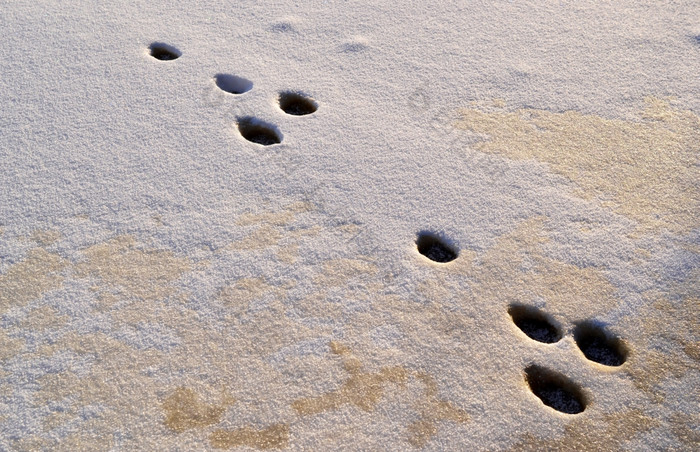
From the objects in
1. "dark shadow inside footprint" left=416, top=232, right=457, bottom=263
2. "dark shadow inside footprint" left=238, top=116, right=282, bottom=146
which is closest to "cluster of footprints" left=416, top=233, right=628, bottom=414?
"dark shadow inside footprint" left=416, top=232, right=457, bottom=263

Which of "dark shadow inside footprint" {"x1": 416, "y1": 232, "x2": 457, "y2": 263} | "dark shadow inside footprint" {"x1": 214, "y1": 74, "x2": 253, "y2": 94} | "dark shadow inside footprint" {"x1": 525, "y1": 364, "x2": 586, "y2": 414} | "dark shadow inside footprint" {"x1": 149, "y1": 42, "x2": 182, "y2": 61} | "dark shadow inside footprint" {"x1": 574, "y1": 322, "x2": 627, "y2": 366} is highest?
Result: "dark shadow inside footprint" {"x1": 149, "y1": 42, "x2": 182, "y2": 61}

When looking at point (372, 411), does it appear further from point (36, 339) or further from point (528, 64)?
point (528, 64)

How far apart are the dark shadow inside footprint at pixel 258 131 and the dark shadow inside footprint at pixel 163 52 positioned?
0.65 metres

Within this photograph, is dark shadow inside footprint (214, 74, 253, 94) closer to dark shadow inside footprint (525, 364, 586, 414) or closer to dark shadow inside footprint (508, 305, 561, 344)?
dark shadow inside footprint (508, 305, 561, 344)

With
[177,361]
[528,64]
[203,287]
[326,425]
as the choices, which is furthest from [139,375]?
[528,64]

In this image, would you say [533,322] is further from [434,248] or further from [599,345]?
[434,248]

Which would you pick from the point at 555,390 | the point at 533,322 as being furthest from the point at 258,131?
the point at 555,390

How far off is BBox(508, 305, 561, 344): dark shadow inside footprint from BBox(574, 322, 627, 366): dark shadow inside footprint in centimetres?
8

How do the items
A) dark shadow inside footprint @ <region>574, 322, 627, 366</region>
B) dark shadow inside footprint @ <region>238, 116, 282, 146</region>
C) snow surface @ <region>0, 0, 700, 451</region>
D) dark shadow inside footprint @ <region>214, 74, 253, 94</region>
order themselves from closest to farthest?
snow surface @ <region>0, 0, 700, 451</region>, dark shadow inside footprint @ <region>574, 322, 627, 366</region>, dark shadow inside footprint @ <region>238, 116, 282, 146</region>, dark shadow inside footprint @ <region>214, 74, 253, 94</region>

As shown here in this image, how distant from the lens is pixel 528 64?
9.96 ft

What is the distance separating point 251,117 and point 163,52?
738 millimetres

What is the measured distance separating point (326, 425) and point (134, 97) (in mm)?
1763

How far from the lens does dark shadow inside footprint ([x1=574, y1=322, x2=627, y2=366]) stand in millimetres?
1979

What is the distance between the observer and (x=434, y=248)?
2.30m
